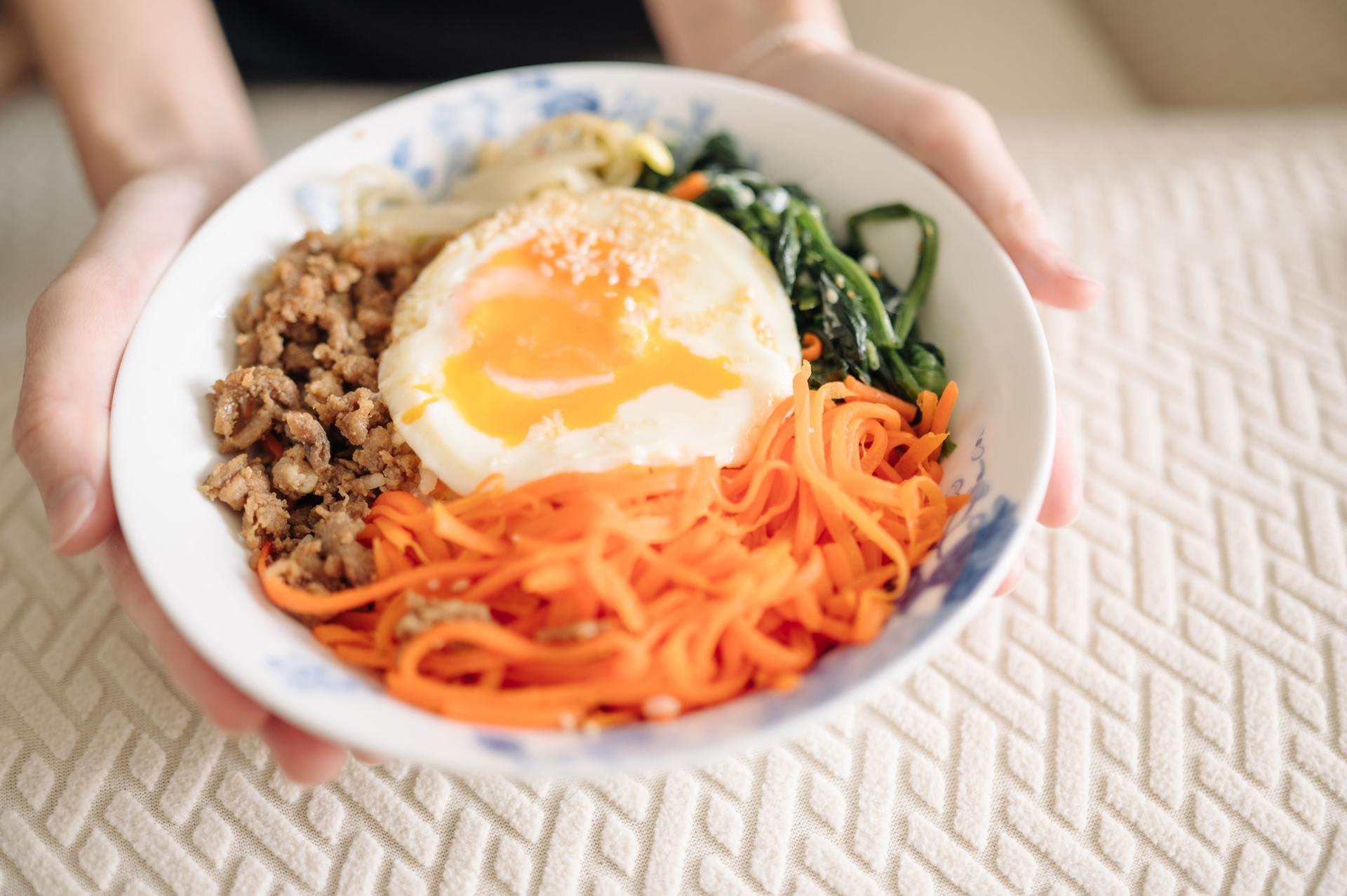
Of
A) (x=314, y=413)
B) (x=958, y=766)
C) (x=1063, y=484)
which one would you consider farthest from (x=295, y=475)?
(x=1063, y=484)

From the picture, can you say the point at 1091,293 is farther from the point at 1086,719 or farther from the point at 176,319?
the point at 176,319

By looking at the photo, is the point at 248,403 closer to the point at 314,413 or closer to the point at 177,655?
the point at 314,413

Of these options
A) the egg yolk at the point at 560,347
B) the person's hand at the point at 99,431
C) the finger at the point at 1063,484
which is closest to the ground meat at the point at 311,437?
the egg yolk at the point at 560,347

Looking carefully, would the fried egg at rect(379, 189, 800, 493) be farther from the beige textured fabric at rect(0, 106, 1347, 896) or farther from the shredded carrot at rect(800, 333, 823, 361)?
the beige textured fabric at rect(0, 106, 1347, 896)

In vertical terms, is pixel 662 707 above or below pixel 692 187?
below

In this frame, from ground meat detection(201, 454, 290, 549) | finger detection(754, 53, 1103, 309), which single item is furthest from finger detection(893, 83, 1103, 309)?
ground meat detection(201, 454, 290, 549)
